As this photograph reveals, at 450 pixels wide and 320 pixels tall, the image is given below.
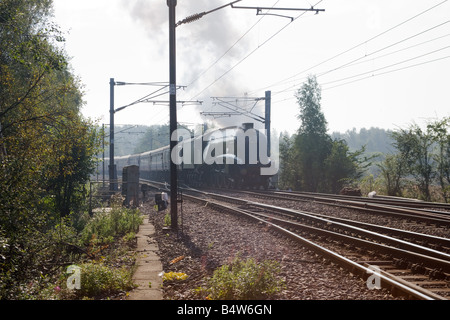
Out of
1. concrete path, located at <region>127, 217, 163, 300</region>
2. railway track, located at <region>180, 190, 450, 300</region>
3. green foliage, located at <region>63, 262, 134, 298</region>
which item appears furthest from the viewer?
green foliage, located at <region>63, 262, 134, 298</region>

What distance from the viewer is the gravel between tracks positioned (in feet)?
18.7

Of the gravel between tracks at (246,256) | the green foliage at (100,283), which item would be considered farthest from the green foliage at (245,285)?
the green foliage at (100,283)

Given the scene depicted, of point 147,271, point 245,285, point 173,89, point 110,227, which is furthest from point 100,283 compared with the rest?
point 173,89

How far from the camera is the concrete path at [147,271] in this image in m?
5.84

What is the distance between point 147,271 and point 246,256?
1.79 meters

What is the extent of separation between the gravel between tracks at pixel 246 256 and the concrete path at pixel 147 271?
0.46 ft

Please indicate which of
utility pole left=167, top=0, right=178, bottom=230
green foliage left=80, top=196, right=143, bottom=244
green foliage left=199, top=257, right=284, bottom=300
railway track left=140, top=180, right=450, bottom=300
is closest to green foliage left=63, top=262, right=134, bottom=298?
green foliage left=199, top=257, right=284, bottom=300

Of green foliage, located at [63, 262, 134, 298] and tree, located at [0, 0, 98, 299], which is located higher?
tree, located at [0, 0, 98, 299]

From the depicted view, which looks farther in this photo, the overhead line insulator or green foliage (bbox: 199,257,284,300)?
the overhead line insulator

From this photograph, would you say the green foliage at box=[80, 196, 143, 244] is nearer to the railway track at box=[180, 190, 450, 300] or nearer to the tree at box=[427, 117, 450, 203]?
the railway track at box=[180, 190, 450, 300]

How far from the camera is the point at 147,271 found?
727cm

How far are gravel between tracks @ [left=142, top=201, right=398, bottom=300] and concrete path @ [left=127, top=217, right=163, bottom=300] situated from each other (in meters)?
0.14

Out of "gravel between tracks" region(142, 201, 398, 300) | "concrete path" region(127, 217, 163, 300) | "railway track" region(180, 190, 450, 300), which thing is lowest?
"concrete path" region(127, 217, 163, 300)
